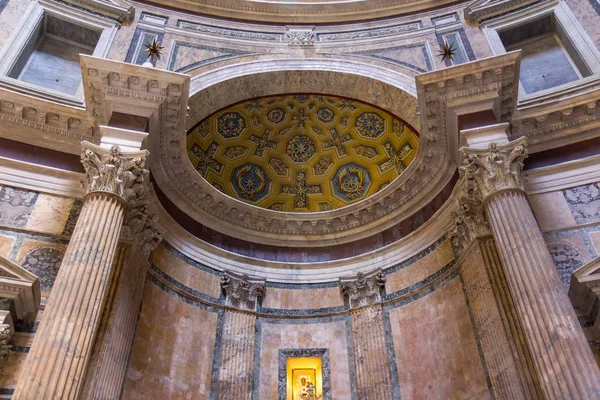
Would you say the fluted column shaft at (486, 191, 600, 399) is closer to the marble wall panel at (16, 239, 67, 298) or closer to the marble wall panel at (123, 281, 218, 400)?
the marble wall panel at (123, 281, 218, 400)

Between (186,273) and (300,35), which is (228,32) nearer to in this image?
(300,35)

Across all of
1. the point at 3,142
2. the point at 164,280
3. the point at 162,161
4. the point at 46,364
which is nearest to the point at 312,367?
the point at 164,280

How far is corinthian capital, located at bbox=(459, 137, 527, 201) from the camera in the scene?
25.2 feet

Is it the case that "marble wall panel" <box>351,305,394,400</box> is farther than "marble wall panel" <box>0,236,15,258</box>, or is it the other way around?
"marble wall panel" <box>351,305,394,400</box>

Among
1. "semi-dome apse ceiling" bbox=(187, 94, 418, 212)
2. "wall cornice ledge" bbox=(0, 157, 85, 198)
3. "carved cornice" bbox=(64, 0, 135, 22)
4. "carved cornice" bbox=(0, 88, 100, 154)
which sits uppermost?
"carved cornice" bbox=(64, 0, 135, 22)

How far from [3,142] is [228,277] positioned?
17.7 feet

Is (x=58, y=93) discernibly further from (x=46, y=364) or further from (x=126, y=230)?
(x=46, y=364)

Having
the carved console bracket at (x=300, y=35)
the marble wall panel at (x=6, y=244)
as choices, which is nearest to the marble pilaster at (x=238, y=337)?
the marble wall panel at (x=6, y=244)

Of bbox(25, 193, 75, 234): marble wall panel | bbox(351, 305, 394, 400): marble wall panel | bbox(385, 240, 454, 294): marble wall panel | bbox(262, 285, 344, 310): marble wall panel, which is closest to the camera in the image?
bbox(25, 193, 75, 234): marble wall panel

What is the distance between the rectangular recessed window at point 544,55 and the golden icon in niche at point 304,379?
8.18 meters

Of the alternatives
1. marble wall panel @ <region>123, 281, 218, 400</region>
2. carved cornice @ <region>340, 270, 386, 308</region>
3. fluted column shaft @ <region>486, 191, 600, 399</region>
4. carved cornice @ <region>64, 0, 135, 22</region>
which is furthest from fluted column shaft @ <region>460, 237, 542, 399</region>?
carved cornice @ <region>64, 0, 135, 22</region>

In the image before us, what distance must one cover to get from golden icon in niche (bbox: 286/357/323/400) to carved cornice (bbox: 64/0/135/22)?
1019 cm

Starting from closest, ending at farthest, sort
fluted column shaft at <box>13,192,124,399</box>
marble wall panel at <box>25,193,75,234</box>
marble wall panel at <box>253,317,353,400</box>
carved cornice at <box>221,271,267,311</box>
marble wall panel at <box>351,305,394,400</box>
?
fluted column shaft at <box>13,192,124,399</box>, marble wall panel at <box>25,193,75,234</box>, marble wall panel at <box>351,305,394,400</box>, marble wall panel at <box>253,317,353,400</box>, carved cornice at <box>221,271,267,311</box>

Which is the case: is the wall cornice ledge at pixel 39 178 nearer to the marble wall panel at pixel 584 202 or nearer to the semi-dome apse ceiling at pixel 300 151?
the semi-dome apse ceiling at pixel 300 151
